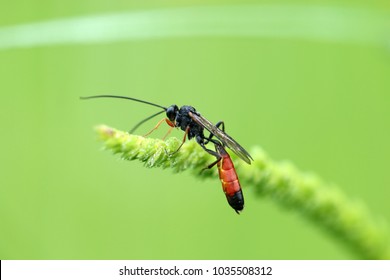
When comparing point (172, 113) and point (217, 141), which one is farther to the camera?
point (172, 113)

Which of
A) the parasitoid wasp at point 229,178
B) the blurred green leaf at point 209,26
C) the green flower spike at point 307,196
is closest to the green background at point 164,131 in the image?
the blurred green leaf at point 209,26

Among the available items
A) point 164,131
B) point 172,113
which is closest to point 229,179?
point 172,113

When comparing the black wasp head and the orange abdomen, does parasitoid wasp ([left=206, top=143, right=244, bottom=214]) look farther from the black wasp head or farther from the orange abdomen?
the black wasp head

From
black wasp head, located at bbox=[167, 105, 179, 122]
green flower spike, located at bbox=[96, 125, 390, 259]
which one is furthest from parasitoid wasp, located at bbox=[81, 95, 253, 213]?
green flower spike, located at bbox=[96, 125, 390, 259]

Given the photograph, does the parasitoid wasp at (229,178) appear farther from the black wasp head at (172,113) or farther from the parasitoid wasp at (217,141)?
the black wasp head at (172,113)

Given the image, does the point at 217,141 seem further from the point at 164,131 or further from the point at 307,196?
the point at 307,196

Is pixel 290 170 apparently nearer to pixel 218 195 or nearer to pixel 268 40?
pixel 218 195
